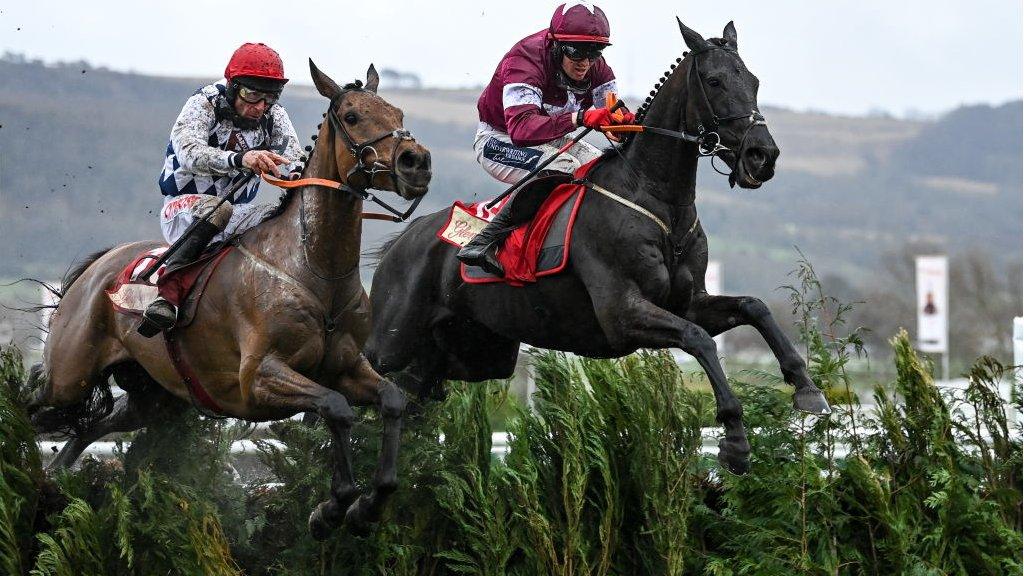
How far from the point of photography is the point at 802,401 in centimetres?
656

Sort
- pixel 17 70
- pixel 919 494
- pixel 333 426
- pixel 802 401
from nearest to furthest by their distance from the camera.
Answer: pixel 333 426 < pixel 802 401 < pixel 919 494 < pixel 17 70

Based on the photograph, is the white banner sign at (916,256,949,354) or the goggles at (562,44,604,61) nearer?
the goggles at (562,44,604,61)

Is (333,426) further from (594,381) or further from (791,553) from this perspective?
(791,553)

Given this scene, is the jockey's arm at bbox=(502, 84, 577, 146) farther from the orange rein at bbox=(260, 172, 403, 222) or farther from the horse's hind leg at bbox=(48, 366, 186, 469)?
the horse's hind leg at bbox=(48, 366, 186, 469)

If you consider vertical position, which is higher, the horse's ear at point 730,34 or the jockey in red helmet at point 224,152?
the horse's ear at point 730,34

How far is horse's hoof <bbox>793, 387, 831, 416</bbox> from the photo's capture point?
6492 millimetres

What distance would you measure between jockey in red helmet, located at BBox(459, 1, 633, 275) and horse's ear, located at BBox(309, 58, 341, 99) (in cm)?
132

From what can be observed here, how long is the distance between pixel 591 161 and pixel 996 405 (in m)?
2.61

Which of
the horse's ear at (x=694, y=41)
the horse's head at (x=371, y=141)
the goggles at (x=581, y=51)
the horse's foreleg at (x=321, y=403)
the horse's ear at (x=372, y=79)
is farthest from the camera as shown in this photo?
the goggles at (x=581, y=51)

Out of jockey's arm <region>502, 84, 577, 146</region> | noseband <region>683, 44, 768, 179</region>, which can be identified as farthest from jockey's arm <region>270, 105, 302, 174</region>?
noseband <region>683, 44, 768, 179</region>

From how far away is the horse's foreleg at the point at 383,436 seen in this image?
247 inches

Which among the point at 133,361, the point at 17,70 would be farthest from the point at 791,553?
the point at 17,70

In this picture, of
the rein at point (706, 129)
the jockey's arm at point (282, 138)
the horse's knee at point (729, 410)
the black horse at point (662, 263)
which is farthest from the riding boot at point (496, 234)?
the horse's knee at point (729, 410)

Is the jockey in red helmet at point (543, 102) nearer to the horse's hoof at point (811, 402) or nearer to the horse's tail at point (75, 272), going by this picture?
the horse's hoof at point (811, 402)
